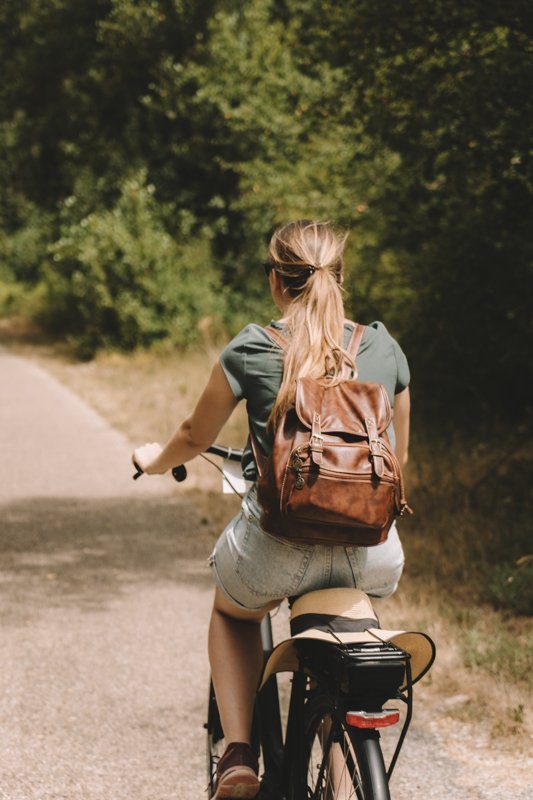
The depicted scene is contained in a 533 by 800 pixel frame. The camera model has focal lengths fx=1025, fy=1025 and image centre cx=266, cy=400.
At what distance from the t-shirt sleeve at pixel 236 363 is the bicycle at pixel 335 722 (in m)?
0.36

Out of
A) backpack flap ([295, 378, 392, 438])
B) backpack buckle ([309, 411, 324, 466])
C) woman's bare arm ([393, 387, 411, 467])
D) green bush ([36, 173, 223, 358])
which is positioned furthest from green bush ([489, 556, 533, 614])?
green bush ([36, 173, 223, 358])

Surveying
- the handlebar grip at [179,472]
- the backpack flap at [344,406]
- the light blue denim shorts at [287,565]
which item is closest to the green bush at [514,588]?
the handlebar grip at [179,472]

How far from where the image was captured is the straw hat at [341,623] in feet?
7.89

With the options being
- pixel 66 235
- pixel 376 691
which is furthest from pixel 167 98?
pixel 376 691

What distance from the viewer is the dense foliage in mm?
6691

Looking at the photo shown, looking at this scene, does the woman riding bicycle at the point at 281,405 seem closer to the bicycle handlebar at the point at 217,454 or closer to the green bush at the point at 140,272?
the bicycle handlebar at the point at 217,454

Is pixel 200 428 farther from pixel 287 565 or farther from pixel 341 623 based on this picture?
pixel 341 623

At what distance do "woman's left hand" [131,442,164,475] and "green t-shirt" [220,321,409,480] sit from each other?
1.17 ft

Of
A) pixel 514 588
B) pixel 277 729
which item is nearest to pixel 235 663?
pixel 277 729

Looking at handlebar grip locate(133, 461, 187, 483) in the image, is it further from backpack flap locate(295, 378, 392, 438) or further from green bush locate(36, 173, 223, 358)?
green bush locate(36, 173, 223, 358)

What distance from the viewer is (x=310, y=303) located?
2.59m

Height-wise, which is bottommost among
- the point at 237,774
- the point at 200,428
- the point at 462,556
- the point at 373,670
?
the point at 462,556

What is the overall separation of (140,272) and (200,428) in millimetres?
15534

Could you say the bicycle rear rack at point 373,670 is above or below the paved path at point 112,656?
above
